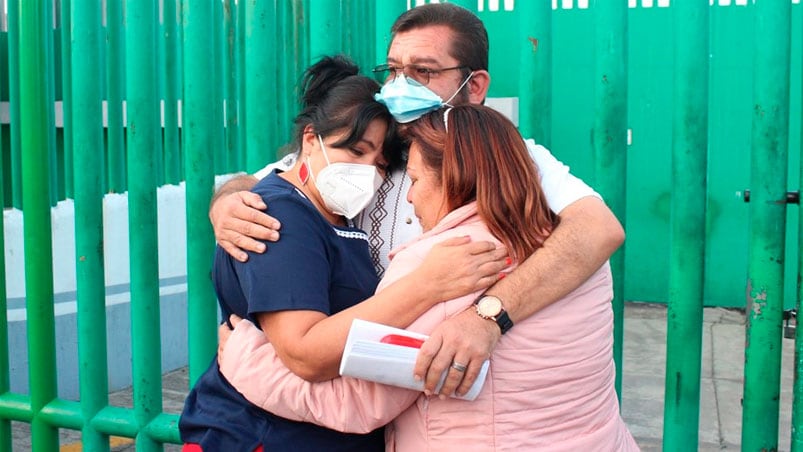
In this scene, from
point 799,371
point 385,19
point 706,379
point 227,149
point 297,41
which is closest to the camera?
point 799,371

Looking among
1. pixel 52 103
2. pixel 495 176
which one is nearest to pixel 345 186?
pixel 495 176

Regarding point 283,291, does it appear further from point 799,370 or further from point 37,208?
point 37,208

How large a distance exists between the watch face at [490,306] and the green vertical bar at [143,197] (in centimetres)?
132

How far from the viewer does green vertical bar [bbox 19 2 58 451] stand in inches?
114

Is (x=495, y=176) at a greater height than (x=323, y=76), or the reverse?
(x=323, y=76)

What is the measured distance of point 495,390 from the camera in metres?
1.68

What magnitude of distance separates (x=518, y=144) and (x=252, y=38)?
3.58 feet

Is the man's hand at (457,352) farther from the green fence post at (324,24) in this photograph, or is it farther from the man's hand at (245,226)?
the green fence post at (324,24)

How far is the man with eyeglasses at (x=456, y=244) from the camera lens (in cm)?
166

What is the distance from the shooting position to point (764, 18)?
2160mm

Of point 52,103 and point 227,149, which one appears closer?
point 227,149

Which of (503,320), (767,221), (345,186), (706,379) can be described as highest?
(345,186)

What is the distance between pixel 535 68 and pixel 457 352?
39.7 inches

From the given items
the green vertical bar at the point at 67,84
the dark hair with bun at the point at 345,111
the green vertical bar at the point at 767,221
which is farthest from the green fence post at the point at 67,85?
the green vertical bar at the point at 767,221
